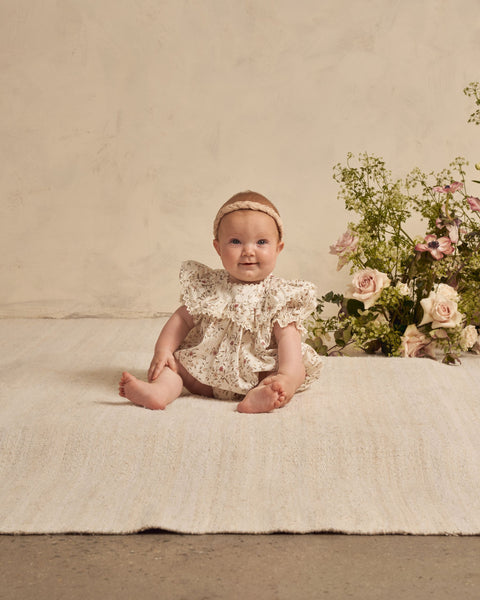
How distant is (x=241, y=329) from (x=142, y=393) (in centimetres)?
28

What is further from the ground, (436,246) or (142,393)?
(436,246)

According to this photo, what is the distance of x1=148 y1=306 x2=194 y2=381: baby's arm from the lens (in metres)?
1.72

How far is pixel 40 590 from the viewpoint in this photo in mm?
1055

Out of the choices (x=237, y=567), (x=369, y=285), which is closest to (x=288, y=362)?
(x=237, y=567)

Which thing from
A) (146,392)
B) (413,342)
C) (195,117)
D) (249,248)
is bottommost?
(413,342)

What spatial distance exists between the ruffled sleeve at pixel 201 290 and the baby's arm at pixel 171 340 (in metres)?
0.03

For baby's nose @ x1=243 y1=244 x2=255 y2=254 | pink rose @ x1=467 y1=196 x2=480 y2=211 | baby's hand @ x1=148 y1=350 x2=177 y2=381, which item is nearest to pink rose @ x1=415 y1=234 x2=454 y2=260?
pink rose @ x1=467 y1=196 x2=480 y2=211

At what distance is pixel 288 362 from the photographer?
1644 mm

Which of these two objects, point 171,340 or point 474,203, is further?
point 474,203

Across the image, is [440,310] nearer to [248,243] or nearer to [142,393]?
[248,243]

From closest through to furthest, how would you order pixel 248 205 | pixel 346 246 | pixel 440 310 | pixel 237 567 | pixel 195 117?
pixel 237 567
pixel 248 205
pixel 440 310
pixel 346 246
pixel 195 117

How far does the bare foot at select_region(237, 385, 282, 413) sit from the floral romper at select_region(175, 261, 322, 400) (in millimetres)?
119

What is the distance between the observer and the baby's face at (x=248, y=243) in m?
1.69

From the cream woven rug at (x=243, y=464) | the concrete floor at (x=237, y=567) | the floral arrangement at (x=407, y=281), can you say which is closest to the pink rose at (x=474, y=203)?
the floral arrangement at (x=407, y=281)
